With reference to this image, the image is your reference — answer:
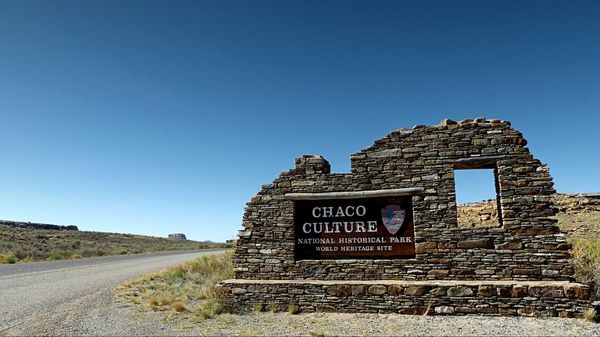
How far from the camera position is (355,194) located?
32.2 ft

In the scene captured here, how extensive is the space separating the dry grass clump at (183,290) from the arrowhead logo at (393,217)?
15.0 feet

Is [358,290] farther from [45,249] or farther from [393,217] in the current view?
[45,249]

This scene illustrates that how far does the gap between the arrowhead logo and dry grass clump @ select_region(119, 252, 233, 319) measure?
15.0 feet

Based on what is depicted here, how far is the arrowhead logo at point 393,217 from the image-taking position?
9562 mm

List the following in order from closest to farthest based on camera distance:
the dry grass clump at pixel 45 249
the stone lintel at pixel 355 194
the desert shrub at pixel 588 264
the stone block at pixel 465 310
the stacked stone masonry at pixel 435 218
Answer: the stone block at pixel 465 310 < the stacked stone masonry at pixel 435 218 < the stone lintel at pixel 355 194 < the desert shrub at pixel 588 264 < the dry grass clump at pixel 45 249

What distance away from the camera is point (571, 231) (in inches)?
777

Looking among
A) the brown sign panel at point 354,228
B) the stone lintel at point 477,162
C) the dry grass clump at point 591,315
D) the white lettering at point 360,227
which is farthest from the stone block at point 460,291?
the stone lintel at point 477,162

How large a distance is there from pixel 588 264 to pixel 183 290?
12.8 m

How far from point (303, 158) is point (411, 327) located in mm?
4860

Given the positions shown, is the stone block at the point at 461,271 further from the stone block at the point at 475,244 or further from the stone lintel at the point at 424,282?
the stone block at the point at 475,244

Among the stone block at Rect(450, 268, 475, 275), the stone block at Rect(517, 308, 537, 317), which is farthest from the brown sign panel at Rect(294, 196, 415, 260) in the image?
the stone block at Rect(517, 308, 537, 317)

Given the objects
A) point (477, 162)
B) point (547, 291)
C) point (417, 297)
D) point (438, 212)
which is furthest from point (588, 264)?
point (417, 297)

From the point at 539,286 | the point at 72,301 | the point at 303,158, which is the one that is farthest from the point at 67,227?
the point at 539,286

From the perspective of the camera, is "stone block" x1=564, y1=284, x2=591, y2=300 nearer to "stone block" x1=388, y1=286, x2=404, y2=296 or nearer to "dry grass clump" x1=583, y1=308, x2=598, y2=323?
"dry grass clump" x1=583, y1=308, x2=598, y2=323
